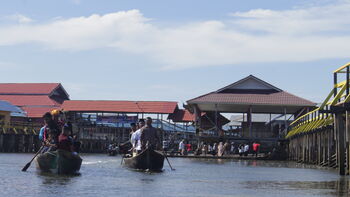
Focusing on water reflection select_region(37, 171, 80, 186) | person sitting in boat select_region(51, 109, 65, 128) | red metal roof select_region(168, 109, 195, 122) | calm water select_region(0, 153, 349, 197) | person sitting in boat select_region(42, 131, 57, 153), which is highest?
red metal roof select_region(168, 109, 195, 122)

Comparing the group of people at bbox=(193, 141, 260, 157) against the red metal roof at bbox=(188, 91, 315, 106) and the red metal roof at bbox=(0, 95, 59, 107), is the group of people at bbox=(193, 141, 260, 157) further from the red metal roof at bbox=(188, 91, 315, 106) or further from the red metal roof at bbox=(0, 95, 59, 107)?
the red metal roof at bbox=(0, 95, 59, 107)

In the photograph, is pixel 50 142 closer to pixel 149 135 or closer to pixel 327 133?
pixel 149 135

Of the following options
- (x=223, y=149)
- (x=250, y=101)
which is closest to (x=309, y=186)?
(x=223, y=149)

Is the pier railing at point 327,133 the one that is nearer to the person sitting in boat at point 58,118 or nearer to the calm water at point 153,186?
the calm water at point 153,186

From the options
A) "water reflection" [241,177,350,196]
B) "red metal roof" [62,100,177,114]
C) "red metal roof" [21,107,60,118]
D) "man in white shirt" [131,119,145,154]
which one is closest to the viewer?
"water reflection" [241,177,350,196]

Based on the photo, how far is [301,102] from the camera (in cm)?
5391

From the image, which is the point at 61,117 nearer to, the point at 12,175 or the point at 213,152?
the point at 12,175

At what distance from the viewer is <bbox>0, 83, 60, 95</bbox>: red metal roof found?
82812 mm

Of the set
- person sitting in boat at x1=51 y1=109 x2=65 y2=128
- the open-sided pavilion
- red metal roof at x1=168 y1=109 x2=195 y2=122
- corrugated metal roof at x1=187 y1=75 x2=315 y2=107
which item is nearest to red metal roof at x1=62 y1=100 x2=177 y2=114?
red metal roof at x1=168 y1=109 x2=195 y2=122

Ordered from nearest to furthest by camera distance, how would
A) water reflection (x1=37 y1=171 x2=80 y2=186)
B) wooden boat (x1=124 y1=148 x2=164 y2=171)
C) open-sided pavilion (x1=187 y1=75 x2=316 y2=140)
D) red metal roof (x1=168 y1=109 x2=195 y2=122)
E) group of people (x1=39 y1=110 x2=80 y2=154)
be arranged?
water reflection (x1=37 y1=171 x2=80 y2=186)
group of people (x1=39 y1=110 x2=80 y2=154)
wooden boat (x1=124 y1=148 x2=164 y2=171)
open-sided pavilion (x1=187 y1=75 x2=316 y2=140)
red metal roof (x1=168 y1=109 x2=195 y2=122)

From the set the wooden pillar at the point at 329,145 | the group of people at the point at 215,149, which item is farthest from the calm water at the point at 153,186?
the group of people at the point at 215,149

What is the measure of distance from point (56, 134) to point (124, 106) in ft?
153

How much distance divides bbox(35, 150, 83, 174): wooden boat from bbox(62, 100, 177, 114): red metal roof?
4403 cm

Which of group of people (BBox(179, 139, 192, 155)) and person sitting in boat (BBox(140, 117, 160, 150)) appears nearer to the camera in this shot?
person sitting in boat (BBox(140, 117, 160, 150))
